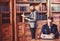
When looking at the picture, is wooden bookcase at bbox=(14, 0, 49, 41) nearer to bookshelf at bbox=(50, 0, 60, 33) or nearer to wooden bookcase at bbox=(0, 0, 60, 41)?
wooden bookcase at bbox=(0, 0, 60, 41)

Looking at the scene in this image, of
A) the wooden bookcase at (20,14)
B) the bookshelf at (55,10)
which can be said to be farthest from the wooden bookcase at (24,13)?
the bookshelf at (55,10)

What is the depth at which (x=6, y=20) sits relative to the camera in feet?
14.6

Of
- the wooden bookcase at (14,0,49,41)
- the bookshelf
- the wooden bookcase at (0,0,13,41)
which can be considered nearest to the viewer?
the wooden bookcase at (0,0,13,41)

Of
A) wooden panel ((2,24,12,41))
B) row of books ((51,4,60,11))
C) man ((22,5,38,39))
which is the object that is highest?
row of books ((51,4,60,11))

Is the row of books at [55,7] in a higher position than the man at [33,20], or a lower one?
higher

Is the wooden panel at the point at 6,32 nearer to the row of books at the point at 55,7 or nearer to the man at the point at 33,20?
the man at the point at 33,20

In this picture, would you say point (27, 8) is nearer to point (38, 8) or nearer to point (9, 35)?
point (38, 8)

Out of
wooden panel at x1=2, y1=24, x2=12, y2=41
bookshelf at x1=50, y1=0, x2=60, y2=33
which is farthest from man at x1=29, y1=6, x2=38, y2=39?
wooden panel at x1=2, y1=24, x2=12, y2=41

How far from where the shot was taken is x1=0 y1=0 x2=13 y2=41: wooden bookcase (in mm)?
4387

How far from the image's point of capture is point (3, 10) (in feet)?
14.5

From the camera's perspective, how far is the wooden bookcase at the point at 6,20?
439 centimetres

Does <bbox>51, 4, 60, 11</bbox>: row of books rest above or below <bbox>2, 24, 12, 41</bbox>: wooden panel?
above

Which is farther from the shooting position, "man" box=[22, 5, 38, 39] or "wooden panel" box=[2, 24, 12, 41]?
"man" box=[22, 5, 38, 39]

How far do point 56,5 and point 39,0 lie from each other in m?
0.52
